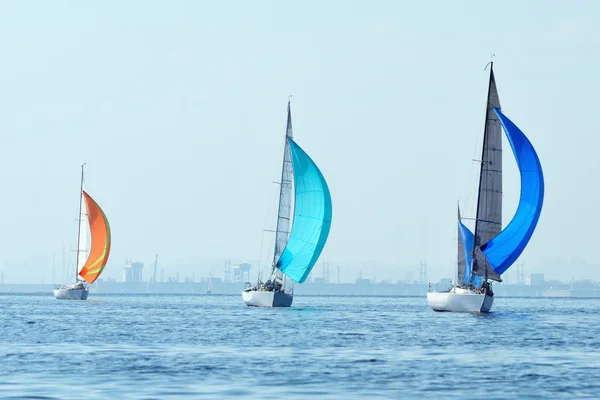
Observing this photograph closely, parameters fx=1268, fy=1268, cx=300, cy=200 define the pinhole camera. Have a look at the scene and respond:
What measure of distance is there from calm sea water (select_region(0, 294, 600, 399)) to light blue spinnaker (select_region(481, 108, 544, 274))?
7973 mm

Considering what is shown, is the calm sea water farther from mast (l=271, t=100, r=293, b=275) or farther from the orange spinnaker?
the orange spinnaker

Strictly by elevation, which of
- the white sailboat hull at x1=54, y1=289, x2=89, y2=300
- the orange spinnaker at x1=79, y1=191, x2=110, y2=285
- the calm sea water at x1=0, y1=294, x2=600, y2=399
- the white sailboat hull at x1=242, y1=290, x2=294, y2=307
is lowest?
the calm sea water at x1=0, y1=294, x2=600, y2=399

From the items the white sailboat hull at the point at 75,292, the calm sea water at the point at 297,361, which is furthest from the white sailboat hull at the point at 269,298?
the white sailboat hull at the point at 75,292

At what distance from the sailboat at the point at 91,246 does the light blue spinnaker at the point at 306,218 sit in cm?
3548

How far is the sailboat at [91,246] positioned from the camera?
368ft

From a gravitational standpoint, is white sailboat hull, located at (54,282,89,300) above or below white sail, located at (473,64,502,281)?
below

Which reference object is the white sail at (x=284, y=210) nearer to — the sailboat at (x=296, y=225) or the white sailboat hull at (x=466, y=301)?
the sailboat at (x=296, y=225)

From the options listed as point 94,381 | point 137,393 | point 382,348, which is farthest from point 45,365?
point 382,348

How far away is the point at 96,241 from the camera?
113m

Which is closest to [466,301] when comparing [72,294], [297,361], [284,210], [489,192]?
[489,192]

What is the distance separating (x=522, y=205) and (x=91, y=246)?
56.3 metres

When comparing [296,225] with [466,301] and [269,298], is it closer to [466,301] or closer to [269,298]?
[269,298]

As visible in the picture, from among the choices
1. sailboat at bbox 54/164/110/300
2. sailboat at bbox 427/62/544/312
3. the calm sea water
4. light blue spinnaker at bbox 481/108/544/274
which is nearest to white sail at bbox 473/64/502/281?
sailboat at bbox 427/62/544/312

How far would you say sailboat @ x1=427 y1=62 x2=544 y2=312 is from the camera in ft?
215
